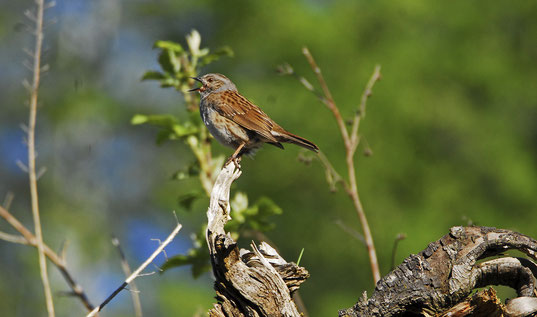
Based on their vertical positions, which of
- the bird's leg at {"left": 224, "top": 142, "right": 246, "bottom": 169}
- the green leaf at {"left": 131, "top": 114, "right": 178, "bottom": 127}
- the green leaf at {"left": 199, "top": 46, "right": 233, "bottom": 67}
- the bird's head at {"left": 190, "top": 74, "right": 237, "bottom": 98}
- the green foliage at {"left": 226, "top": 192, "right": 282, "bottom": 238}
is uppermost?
the bird's head at {"left": 190, "top": 74, "right": 237, "bottom": 98}

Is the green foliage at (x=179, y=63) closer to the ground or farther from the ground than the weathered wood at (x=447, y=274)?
farther from the ground

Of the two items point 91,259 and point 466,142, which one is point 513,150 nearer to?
point 466,142

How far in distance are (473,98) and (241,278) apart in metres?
15.0

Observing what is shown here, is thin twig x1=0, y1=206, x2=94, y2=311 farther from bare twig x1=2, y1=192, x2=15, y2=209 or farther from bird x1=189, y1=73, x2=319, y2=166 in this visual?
bird x1=189, y1=73, x2=319, y2=166

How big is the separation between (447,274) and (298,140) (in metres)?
2.13

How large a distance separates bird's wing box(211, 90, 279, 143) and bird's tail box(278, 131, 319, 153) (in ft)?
0.22

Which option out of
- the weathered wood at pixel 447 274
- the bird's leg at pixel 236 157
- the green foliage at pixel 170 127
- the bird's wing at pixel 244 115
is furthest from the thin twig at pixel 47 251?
the bird's wing at pixel 244 115

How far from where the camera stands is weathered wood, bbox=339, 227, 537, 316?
8.30ft

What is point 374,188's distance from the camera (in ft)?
49.8

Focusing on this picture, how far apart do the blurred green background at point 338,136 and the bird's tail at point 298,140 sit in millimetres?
8388

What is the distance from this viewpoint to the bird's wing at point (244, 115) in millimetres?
4938

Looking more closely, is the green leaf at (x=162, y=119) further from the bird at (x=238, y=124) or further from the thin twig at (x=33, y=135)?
the thin twig at (x=33, y=135)

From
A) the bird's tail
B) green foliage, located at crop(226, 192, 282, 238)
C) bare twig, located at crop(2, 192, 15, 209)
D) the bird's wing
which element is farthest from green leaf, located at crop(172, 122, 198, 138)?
bare twig, located at crop(2, 192, 15, 209)

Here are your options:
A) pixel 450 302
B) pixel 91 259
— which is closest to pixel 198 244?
pixel 450 302
